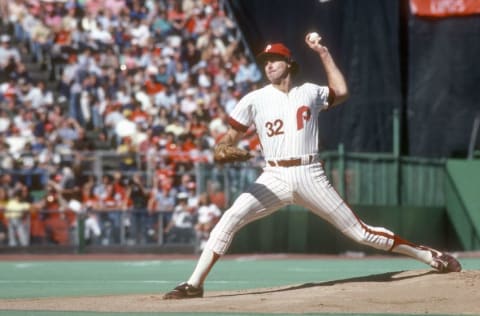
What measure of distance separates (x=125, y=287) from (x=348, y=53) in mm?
9696

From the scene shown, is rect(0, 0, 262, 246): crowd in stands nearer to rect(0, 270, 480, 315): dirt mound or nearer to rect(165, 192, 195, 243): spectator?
rect(165, 192, 195, 243): spectator

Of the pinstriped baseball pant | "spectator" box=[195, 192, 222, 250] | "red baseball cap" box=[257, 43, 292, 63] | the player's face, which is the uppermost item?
"red baseball cap" box=[257, 43, 292, 63]

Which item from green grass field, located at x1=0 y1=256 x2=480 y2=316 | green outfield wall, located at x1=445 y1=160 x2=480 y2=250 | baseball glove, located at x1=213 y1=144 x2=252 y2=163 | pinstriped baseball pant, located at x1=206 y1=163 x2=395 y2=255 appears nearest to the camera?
baseball glove, located at x1=213 y1=144 x2=252 y2=163

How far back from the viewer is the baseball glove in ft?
29.7

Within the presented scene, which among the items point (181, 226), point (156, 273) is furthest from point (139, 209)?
point (156, 273)

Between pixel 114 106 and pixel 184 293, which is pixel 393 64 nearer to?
pixel 114 106

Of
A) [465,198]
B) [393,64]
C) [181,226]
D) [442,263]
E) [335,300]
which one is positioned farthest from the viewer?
[465,198]

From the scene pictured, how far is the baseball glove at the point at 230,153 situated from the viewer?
9047 millimetres

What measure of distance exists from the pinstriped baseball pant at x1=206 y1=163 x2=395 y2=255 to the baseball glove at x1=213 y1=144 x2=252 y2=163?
0.34 metres

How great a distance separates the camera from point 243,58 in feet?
82.7

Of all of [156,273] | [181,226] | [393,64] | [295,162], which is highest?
[393,64]

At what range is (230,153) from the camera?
29.9 feet

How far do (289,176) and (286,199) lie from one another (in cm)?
19

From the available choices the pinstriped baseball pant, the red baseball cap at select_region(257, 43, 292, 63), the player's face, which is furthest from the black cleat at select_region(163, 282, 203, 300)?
the red baseball cap at select_region(257, 43, 292, 63)
